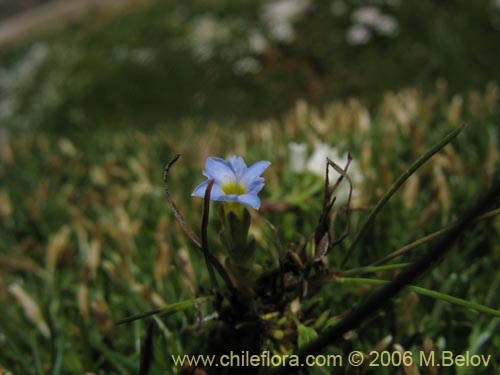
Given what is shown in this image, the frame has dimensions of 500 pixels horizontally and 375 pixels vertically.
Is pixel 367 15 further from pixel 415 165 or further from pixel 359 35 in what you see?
pixel 415 165

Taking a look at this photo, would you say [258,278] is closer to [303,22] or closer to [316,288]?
[316,288]

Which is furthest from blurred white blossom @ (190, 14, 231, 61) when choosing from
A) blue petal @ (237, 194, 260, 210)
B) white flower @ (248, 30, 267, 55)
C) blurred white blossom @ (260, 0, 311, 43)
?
blue petal @ (237, 194, 260, 210)

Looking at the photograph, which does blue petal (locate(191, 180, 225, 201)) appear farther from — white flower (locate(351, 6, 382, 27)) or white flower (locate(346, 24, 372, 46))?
white flower (locate(351, 6, 382, 27))

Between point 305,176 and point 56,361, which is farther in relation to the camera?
point 305,176

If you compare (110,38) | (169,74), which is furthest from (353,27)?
(110,38)

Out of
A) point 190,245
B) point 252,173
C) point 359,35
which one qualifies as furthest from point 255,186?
point 359,35

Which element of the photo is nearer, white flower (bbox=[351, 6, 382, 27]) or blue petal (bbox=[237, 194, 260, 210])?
blue petal (bbox=[237, 194, 260, 210])

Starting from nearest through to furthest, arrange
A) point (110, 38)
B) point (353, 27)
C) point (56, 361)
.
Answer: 1. point (56, 361)
2. point (353, 27)
3. point (110, 38)
